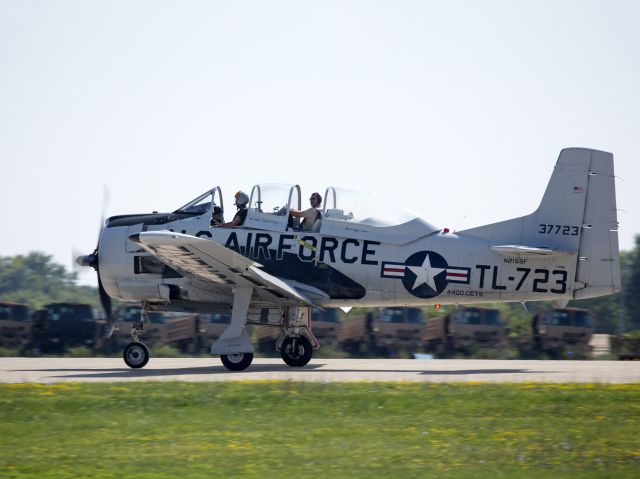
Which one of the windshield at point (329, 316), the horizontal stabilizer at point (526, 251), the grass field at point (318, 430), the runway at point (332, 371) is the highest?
Answer: the horizontal stabilizer at point (526, 251)

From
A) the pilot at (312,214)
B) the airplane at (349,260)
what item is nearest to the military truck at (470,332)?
the airplane at (349,260)

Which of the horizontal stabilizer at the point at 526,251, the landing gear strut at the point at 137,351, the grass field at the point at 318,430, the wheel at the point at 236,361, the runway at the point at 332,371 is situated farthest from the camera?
the landing gear strut at the point at 137,351

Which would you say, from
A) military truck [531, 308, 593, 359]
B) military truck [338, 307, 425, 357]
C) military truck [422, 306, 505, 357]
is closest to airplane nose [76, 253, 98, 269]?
military truck [338, 307, 425, 357]

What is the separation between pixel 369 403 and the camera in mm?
12266

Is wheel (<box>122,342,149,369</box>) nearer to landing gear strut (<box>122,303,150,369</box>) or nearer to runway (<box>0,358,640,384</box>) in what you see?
landing gear strut (<box>122,303,150,369</box>)

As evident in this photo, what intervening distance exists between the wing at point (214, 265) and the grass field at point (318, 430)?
261 centimetres

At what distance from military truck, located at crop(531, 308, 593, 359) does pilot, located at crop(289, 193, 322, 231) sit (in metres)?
9.83

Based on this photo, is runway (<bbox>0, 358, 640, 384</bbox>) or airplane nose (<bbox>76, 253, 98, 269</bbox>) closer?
runway (<bbox>0, 358, 640, 384</bbox>)

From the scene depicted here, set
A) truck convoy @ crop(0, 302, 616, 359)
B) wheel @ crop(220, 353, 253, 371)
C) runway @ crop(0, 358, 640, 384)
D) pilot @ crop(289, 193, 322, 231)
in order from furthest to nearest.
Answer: truck convoy @ crop(0, 302, 616, 359), pilot @ crop(289, 193, 322, 231), wheel @ crop(220, 353, 253, 371), runway @ crop(0, 358, 640, 384)

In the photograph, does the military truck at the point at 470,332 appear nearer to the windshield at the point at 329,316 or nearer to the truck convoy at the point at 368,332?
the truck convoy at the point at 368,332

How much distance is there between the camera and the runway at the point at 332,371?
50.9 ft

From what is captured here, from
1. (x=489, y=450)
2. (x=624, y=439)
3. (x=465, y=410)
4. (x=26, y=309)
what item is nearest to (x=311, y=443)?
(x=489, y=450)

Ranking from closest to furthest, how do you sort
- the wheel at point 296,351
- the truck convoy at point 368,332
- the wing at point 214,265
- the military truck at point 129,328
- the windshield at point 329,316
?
1. the wing at point 214,265
2. the wheel at point 296,351
3. the truck convoy at point 368,332
4. the windshield at point 329,316
5. the military truck at point 129,328

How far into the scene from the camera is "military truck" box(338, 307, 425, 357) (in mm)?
25719
